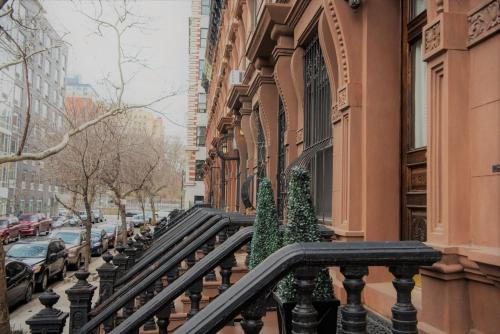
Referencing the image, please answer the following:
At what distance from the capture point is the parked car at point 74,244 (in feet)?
69.4

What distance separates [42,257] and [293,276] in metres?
16.1

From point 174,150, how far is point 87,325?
1738 inches

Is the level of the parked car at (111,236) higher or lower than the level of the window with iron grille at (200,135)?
lower

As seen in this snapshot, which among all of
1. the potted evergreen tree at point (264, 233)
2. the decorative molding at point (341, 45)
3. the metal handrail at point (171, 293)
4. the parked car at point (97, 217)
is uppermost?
the decorative molding at point (341, 45)

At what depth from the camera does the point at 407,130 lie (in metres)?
4.69

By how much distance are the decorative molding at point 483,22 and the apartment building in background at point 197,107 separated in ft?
163

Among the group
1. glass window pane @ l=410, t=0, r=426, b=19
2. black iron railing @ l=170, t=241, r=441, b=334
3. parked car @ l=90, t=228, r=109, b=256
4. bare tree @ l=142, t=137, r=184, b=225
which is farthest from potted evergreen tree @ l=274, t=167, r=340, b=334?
bare tree @ l=142, t=137, r=184, b=225

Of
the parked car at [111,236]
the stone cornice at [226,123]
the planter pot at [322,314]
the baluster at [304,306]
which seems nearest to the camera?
the baluster at [304,306]

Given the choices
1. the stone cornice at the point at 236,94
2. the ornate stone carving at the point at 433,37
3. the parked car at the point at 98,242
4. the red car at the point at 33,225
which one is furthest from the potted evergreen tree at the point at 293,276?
the red car at the point at 33,225

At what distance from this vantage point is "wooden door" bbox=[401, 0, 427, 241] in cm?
442

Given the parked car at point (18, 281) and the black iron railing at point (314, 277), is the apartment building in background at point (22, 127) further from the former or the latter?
the black iron railing at point (314, 277)

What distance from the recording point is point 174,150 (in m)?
48.4

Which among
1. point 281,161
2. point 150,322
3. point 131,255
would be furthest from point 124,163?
point 150,322

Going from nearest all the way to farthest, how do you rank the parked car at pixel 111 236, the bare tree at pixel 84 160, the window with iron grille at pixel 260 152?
the window with iron grille at pixel 260 152 → the bare tree at pixel 84 160 → the parked car at pixel 111 236
